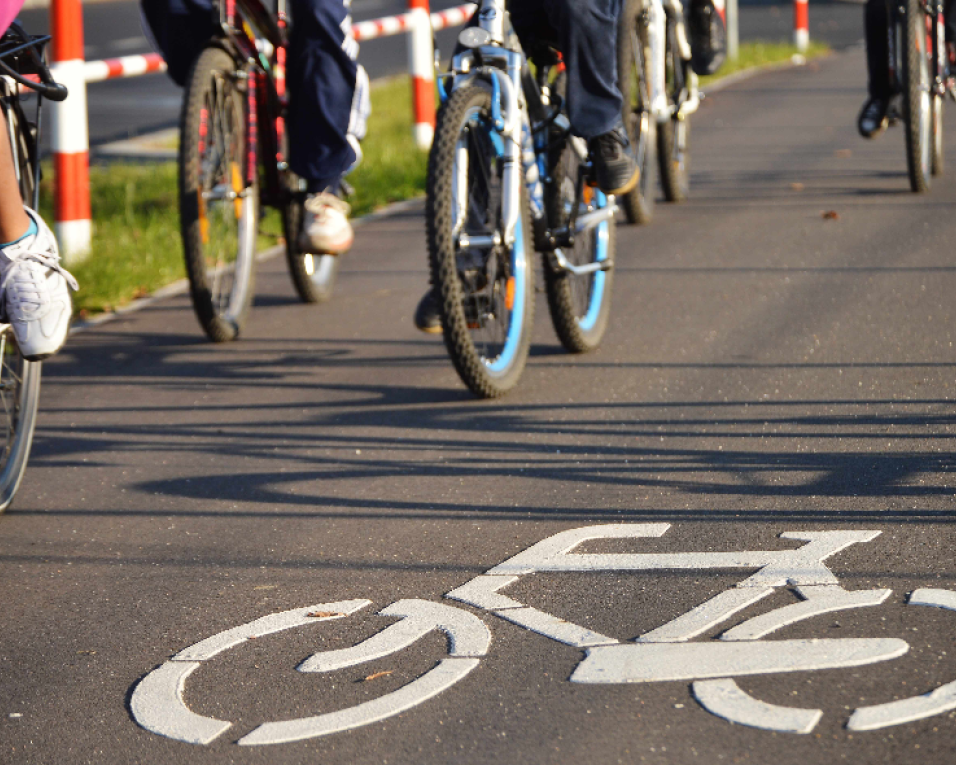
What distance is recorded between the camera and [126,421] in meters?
4.91

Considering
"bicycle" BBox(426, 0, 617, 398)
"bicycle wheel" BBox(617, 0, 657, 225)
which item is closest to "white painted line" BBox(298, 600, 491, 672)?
"bicycle" BBox(426, 0, 617, 398)

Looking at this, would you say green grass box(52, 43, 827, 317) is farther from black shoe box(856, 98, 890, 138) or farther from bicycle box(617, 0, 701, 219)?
black shoe box(856, 98, 890, 138)

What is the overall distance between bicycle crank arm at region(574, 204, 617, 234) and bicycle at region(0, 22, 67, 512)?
6.09 ft

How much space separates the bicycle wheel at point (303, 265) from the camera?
231 inches

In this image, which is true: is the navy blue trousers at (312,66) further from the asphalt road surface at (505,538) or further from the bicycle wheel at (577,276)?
the bicycle wheel at (577,276)

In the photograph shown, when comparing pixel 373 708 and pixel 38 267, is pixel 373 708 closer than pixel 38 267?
Yes

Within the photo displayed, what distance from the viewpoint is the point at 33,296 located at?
11.6 ft

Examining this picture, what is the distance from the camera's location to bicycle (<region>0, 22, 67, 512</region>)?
3775 mm

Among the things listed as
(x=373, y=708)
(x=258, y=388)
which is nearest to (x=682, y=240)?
(x=258, y=388)

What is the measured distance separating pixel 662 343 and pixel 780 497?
5.69ft

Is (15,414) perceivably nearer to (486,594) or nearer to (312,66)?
(486,594)

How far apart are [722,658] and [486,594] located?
23.3 inches

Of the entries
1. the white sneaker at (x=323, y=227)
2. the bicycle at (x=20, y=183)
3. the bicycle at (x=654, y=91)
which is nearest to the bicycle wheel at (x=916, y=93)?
the bicycle at (x=654, y=91)

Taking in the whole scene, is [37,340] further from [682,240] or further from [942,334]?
[682,240]
